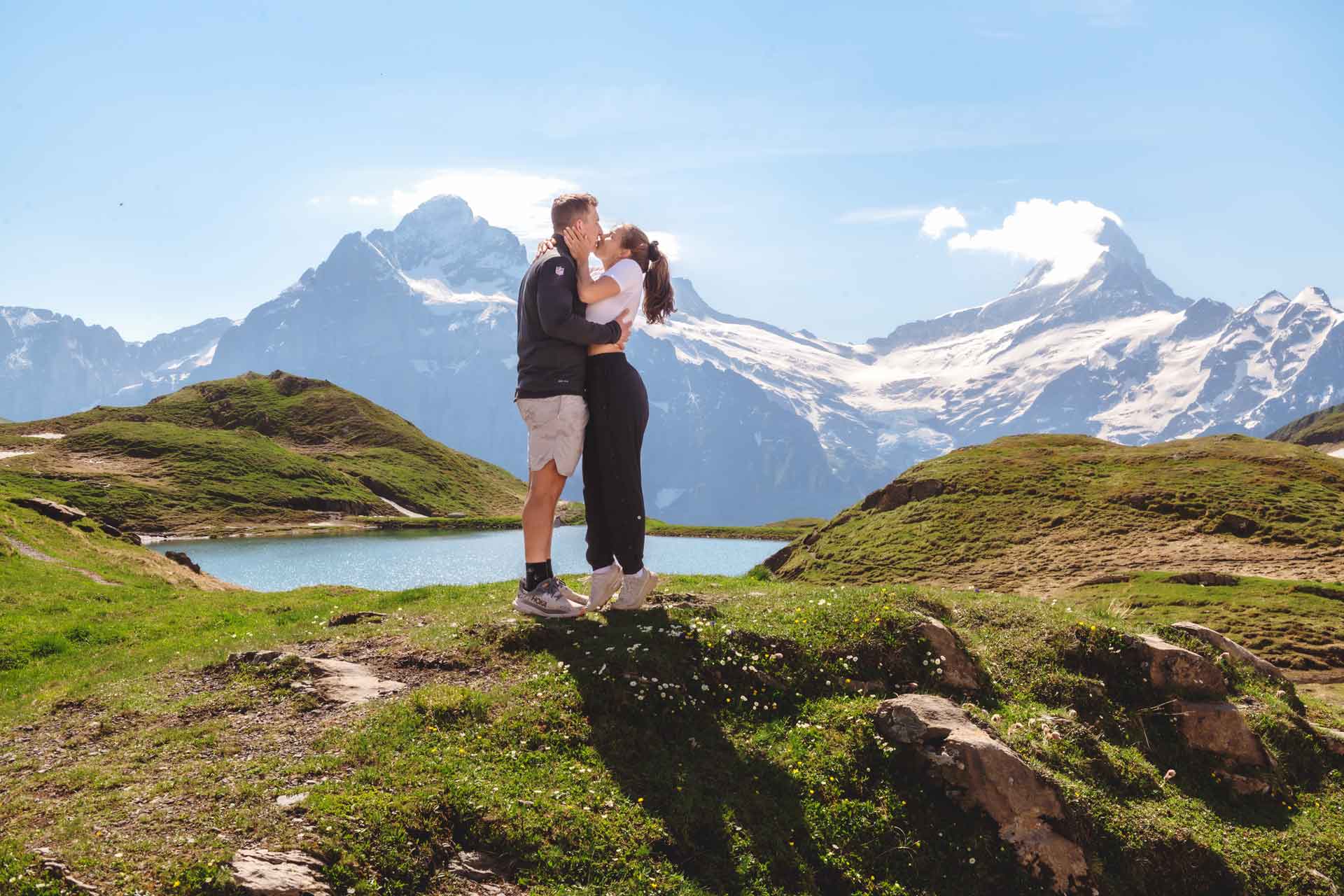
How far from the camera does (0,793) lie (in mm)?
9484

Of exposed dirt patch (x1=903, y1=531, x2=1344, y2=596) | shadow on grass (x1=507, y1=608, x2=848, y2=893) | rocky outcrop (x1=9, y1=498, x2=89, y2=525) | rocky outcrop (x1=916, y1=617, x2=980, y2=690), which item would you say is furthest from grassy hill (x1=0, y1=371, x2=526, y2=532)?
rocky outcrop (x1=916, y1=617, x2=980, y2=690)

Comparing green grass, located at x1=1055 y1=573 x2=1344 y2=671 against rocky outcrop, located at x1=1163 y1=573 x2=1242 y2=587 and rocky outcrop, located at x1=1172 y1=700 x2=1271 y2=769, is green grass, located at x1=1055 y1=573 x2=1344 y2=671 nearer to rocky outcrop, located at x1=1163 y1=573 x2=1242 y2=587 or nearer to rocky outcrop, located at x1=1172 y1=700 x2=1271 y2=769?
rocky outcrop, located at x1=1163 y1=573 x2=1242 y2=587

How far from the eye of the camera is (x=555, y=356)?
13.0 meters

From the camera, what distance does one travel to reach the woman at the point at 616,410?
42.4 ft

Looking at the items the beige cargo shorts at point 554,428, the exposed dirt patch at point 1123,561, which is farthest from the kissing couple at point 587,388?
the exposed dirt patch at point 1123,561

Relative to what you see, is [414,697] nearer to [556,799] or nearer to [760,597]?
[556,799]

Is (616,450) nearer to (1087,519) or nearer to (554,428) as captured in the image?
(554,428)

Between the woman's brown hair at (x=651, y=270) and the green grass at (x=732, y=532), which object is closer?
the woman's brown hair at (x=651, y=270)

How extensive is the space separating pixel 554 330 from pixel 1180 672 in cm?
1156

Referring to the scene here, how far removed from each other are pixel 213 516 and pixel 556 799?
Result: 138 meters

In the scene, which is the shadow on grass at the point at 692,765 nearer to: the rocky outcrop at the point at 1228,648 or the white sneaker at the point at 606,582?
the white sneaker at the point at 606,582

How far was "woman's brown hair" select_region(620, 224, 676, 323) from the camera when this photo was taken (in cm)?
1325

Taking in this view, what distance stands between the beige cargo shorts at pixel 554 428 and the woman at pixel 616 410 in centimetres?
41

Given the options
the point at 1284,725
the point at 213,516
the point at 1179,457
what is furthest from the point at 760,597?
the point at 213,516
